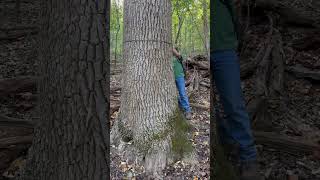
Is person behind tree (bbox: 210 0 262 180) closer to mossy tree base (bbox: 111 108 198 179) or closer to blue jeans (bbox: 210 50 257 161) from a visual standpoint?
blue jeans (bbox: 210 50 257 161)

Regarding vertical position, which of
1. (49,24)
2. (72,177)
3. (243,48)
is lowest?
(72,177)

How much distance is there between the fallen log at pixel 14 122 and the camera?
168 cm

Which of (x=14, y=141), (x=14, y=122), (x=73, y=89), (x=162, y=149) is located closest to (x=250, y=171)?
(x=73, y=89)

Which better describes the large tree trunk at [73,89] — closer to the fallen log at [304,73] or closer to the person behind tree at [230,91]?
the person behind tree at [230,91]

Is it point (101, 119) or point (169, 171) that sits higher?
point (101, 119)

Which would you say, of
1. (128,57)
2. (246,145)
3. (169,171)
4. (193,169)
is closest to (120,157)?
(169,171)

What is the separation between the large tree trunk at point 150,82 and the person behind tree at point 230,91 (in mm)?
3332

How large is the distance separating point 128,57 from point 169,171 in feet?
5.39

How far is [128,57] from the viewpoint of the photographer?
4.34m

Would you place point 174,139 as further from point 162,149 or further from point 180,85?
point 180,85

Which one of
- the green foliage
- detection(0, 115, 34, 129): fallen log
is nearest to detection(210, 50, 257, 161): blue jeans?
detection(0, 115, 34, 129): fallen log

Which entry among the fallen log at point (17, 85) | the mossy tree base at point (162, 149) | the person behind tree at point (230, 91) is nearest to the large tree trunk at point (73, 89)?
the fallen log at point (17, 85)

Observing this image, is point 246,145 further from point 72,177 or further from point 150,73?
point 150,73

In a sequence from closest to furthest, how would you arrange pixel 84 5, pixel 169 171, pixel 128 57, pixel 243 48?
1. pixel 243 48
2. pixel 84 5
3. pixel 169 171
4. pixel 128 57
